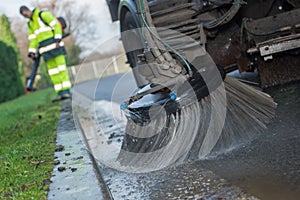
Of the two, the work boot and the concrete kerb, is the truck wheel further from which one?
the work boot

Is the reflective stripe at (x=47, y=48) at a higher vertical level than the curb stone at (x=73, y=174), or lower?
higher

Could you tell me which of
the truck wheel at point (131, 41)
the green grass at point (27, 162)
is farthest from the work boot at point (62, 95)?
the truck wheel at point (131, 41)

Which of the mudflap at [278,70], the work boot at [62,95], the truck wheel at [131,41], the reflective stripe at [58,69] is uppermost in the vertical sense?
the truck wheel at [131,41]

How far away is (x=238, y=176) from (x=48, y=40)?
6926 millimetres

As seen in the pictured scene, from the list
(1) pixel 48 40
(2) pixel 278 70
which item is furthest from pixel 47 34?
(2) pixel 278 70

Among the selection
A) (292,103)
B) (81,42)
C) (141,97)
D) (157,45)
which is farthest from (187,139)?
(81,42)

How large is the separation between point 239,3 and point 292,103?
82 centimetres

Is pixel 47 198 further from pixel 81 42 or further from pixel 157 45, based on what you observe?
pixel 81 42

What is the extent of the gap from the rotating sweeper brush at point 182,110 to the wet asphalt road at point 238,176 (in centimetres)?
13

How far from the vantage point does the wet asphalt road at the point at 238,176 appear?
218 cm

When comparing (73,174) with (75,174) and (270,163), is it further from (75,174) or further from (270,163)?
(270,163)

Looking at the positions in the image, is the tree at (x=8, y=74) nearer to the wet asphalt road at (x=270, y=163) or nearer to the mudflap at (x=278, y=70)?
the mudflap at (x=278, y=70)

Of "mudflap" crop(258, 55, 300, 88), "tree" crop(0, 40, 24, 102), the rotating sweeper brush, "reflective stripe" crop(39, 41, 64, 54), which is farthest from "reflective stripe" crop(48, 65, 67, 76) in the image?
"tree" crop(0, 40, 24, 102)

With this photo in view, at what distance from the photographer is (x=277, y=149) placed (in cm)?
265
